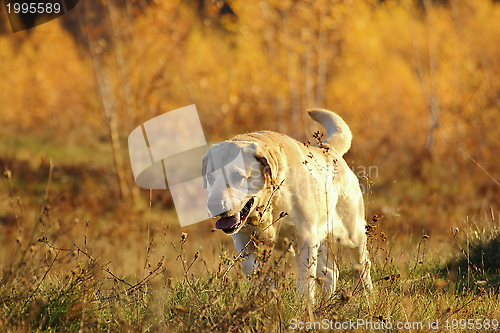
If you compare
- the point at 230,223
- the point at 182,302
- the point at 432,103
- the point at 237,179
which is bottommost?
the point at 432,103

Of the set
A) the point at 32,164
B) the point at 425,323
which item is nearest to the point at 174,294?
the point at 425,323

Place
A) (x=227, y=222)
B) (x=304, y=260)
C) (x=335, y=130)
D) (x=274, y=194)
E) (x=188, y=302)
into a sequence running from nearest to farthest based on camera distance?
(x=188, y=302), (x=227, y=222), (x=274, y=194), (x=304, y=260), (x=335, y=130)

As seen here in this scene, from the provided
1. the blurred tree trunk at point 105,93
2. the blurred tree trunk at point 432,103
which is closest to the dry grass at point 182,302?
the blurred tree trunk at point 105,93

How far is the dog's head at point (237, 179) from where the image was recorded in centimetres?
351

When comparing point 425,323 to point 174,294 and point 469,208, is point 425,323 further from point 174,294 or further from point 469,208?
point 469,208

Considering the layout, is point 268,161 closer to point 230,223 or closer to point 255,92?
point 230,223

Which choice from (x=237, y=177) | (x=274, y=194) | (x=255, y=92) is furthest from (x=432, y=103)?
(x=237, y=177)

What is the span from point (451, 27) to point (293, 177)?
699 inches

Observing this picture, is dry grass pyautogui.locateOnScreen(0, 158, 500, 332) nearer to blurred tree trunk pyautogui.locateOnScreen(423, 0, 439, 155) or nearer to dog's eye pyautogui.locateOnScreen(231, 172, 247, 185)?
dog's eye pyautogui.locateOnScreen(231, 172, 247, 185)

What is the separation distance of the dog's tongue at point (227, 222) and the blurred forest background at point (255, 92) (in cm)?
770

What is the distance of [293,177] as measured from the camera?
154 inches

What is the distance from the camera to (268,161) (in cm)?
367

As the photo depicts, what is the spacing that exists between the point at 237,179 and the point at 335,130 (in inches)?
62.4

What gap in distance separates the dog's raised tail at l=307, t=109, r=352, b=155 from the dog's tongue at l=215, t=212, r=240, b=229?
1555 millimetres
